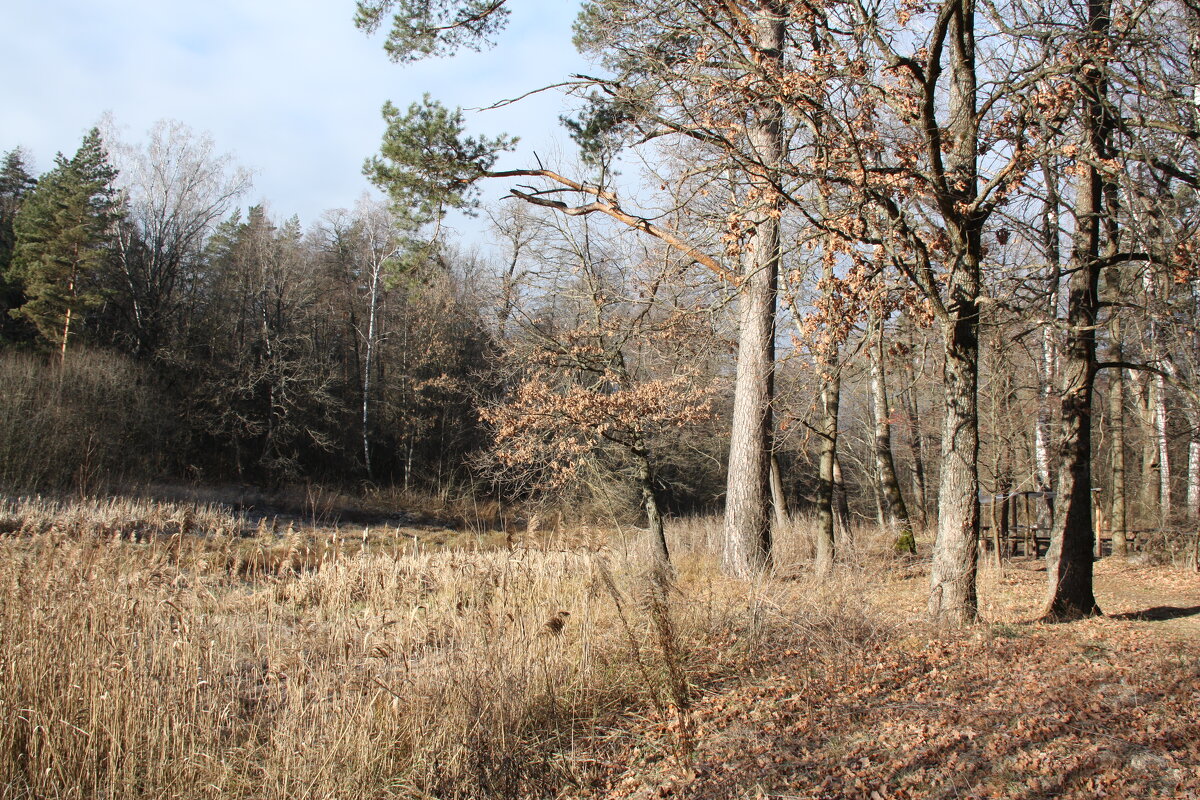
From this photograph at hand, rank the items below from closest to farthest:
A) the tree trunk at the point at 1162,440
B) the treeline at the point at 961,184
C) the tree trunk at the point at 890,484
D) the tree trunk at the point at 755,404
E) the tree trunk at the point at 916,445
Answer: the treeline at the point at 961,184 → the tree trunk at the point at 755,404 → the tree trunk at the point at 890,484 → the tree trunk at the point at 1162,440 → the tree trunk at the point at 916,445

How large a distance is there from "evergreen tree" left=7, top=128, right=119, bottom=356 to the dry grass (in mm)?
23060

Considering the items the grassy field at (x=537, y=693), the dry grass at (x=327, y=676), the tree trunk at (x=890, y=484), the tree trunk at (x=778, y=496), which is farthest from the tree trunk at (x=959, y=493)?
the tree trunk at (x=890, y=484)

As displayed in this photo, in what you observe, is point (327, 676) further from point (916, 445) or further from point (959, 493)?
point (916, 445)

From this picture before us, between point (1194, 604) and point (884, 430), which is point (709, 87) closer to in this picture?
point (1194, 604)

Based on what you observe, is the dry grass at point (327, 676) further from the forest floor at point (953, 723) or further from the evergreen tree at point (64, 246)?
the evergreen tree at point (64, 246)

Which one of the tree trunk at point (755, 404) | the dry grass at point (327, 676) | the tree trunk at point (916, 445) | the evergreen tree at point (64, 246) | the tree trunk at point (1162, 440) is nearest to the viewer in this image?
the dry grass at point (327, 676)

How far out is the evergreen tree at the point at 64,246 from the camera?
23250 mm

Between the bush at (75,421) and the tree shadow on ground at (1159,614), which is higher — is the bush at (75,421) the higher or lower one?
the higher one

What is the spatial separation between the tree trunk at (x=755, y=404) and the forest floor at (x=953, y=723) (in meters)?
3.20

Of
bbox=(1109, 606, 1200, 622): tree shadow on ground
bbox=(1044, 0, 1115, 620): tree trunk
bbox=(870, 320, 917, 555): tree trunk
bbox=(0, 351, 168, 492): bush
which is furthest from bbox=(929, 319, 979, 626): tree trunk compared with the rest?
bbox=(0, 351, 168, 492): bush

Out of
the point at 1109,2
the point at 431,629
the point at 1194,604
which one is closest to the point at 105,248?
the point at 431,629

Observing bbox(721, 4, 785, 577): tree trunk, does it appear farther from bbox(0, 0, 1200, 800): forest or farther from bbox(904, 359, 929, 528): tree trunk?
bbox(904, 359, 929, 528): tree trunk

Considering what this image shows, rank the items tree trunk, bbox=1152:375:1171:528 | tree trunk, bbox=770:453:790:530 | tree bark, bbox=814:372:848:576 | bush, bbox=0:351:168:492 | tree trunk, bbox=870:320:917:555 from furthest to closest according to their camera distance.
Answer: bush, bbox=0:351:168:492, tree trunk, bbox=1152:375:1171:528, tree trunk, bbox=870:320:917:555, tree trunk, bbox=770:453:790:530, tree bark, bbox=814:372:848:576

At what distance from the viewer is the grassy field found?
3199 millimetres
